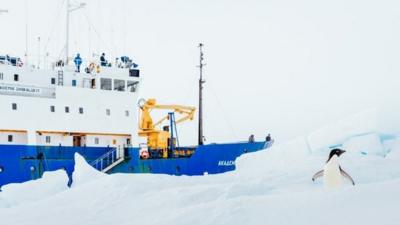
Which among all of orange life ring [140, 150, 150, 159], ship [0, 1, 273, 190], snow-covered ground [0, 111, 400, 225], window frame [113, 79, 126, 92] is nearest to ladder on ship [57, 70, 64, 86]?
ship [0, 1, 273, 190]

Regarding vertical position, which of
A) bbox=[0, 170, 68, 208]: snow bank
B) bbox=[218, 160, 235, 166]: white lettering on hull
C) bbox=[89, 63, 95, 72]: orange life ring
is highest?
bbox=[89, 63, 95, 72]: orange life ring

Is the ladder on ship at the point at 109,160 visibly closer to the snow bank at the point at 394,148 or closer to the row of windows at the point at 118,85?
the row of windows at the point at 118,85

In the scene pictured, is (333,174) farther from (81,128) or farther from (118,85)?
(118,85)

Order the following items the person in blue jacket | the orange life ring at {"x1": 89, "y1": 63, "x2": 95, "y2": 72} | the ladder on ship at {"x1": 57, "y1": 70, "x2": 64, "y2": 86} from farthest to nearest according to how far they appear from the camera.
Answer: the orange life ring at {"x1": 89, "y1": 63, "x2": 95, "y2": 72}, the person in blue jacket, the ladder on ship at {"x1": 57, "y1": 70, "x2": 64, "y2": 86}

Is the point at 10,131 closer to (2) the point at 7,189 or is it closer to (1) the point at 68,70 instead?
(1) the point at 68,70

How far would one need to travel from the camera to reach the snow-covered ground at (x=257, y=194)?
474 cm

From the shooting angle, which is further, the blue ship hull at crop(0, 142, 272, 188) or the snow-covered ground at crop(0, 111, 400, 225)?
the blue ship hull at crop(0, 142, 272, 188)

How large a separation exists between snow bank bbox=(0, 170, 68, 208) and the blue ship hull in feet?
16.1

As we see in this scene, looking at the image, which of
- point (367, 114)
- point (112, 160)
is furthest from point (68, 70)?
point (367, 114)

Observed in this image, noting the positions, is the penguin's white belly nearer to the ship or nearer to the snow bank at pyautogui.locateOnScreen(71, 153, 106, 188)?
the snow bank at pyautogui.locateOnScreen(71, 153, 106, 188)

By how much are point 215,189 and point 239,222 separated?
3280 millimetres

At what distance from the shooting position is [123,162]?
21.0m

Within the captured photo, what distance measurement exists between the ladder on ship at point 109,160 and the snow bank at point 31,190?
20.6 ft

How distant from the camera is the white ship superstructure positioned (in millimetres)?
19656
